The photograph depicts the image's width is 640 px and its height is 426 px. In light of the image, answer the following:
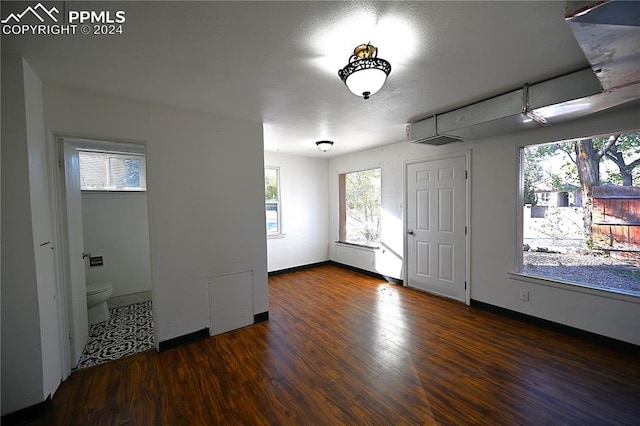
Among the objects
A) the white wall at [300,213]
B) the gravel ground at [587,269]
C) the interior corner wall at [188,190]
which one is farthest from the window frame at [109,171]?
the gravel ground at [587,269]

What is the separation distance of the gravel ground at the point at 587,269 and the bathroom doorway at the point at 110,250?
14.2 ft

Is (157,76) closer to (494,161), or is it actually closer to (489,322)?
(494,161)

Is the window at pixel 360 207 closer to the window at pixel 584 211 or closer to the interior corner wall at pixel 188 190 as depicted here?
the window at pixel 584 211

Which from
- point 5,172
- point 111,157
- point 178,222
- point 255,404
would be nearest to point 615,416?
point 255,404

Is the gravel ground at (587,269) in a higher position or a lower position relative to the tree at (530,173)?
lower

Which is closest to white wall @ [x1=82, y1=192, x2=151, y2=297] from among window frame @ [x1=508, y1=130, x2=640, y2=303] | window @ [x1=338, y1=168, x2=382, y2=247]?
window @ [x1=338, y1=168, x2=382, y2=247]

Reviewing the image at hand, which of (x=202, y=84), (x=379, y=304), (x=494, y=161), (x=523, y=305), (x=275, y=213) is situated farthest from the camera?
(x=275, y=213)

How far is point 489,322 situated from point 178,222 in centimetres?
363

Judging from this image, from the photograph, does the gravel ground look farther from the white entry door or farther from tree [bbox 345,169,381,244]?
tree [bbox 345,169,381,244]

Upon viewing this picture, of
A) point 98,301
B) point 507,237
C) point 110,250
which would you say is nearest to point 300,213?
point 110,250

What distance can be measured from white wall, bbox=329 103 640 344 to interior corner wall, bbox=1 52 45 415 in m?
4.22

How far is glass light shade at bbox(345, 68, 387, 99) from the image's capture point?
163cm

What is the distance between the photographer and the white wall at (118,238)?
11.1 feet

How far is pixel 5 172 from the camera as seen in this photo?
1603 mm
